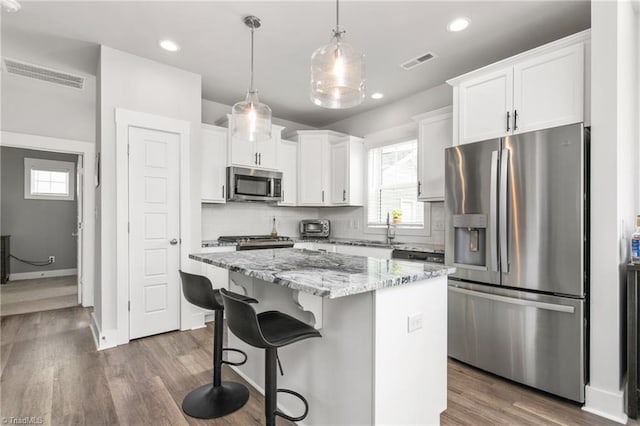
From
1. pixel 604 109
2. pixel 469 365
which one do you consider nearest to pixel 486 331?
pixel 469 365

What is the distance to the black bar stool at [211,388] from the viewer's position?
1989 millimetres

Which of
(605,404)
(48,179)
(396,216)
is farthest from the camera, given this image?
(48,179)

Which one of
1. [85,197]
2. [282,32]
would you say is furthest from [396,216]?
Answer: [85,197]

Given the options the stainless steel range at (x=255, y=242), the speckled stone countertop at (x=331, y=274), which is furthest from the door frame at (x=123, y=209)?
the speckled stone countertop at (x=331, y=274)

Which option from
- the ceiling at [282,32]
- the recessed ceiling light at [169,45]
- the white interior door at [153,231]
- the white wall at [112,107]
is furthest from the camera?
the white interior door at [153,231]

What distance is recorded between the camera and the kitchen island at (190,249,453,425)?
150 centimetres

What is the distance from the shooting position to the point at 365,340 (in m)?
1.53

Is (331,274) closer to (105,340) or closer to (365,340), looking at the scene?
(365,340)

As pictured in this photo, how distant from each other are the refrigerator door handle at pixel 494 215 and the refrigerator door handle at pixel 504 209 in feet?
0.13

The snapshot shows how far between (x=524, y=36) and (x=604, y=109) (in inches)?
46.9

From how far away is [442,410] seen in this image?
190cm

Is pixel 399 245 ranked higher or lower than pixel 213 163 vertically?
lower

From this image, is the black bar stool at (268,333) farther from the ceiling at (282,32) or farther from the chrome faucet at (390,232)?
the chrome faucet at (390,232)

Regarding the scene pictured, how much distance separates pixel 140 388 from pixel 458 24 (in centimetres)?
367
